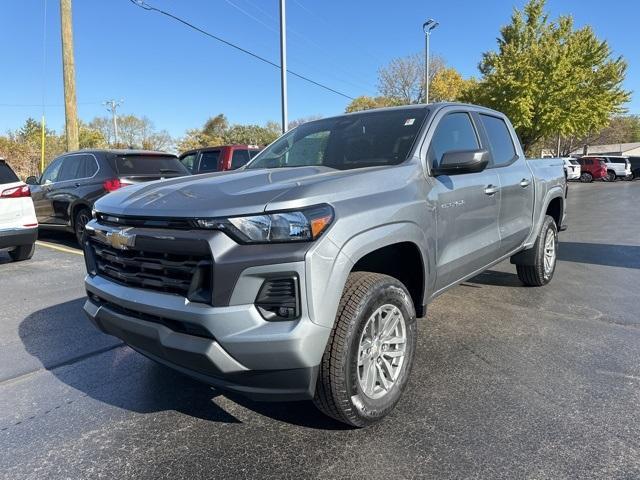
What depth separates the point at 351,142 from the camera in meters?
3.62

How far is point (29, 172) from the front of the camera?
2569 centimetres

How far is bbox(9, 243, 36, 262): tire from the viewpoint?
7.24 meters

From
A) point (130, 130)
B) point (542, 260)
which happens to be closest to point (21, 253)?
point (542, 260)

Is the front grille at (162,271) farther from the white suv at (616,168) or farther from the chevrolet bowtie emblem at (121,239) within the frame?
the white suv at (616,168)

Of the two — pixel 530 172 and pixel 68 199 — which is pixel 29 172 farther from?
pixel 530 172

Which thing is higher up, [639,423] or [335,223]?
[335,223]

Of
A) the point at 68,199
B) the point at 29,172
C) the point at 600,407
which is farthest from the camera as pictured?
the point at 29,172

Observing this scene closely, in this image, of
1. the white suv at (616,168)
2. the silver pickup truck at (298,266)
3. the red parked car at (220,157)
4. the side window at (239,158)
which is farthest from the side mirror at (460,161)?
the white suv at (616,168)

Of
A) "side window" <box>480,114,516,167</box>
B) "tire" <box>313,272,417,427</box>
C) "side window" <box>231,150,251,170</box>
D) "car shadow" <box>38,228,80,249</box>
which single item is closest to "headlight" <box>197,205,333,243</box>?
"tire" <box>313,272,417,427</box>

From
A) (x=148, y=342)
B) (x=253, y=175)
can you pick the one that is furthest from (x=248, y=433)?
(x=253, y=175)

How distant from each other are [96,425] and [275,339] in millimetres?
1403

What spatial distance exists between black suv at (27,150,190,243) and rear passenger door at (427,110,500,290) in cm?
556

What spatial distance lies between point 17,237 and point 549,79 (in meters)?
29.6

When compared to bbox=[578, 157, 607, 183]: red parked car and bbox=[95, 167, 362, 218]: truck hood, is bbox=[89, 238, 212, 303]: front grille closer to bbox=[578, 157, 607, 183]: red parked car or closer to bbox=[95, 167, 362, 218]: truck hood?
bbox=[95, 167, 362, 218]: truck hood
